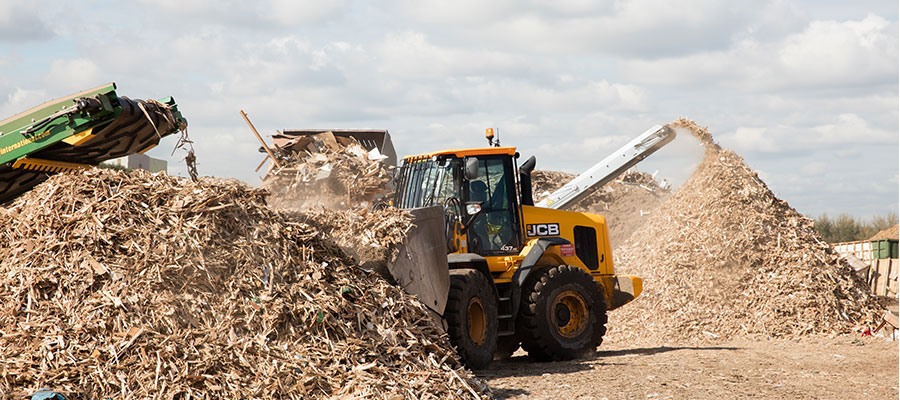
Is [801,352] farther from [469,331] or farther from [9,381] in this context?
[9,381]

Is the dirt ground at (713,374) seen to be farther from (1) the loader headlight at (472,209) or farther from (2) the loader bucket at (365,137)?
(2) the loader bucket at (365,137)

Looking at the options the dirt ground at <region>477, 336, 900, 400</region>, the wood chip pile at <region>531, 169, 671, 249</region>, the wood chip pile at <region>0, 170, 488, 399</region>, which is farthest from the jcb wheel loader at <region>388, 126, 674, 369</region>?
the wood chip pile at <region>531, 169, 671, 249</region>

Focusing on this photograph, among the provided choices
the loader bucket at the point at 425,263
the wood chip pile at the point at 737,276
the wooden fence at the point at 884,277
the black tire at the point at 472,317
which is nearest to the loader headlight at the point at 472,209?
the black tire at the point at 472,317

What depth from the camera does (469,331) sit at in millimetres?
9859

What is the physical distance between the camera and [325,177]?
18.8 metres

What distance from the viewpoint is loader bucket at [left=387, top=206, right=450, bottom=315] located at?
8766 mm

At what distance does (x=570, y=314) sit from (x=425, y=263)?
3403 millimetres

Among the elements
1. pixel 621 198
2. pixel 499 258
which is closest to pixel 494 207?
pixel 499 258

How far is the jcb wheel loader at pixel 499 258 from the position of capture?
967 cm

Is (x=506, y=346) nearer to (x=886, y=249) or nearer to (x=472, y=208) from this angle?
(x=472, y=208)

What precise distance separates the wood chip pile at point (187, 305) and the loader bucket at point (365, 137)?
40.0 ft

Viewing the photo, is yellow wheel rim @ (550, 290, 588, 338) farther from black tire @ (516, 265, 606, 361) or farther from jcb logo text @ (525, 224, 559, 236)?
jcb logo text @ (525, 224, 559, 236)

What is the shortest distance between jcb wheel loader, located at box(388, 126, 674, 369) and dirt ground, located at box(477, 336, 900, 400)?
16.9 inches

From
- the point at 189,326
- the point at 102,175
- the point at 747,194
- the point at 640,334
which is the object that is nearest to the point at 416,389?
the point at 189,326
